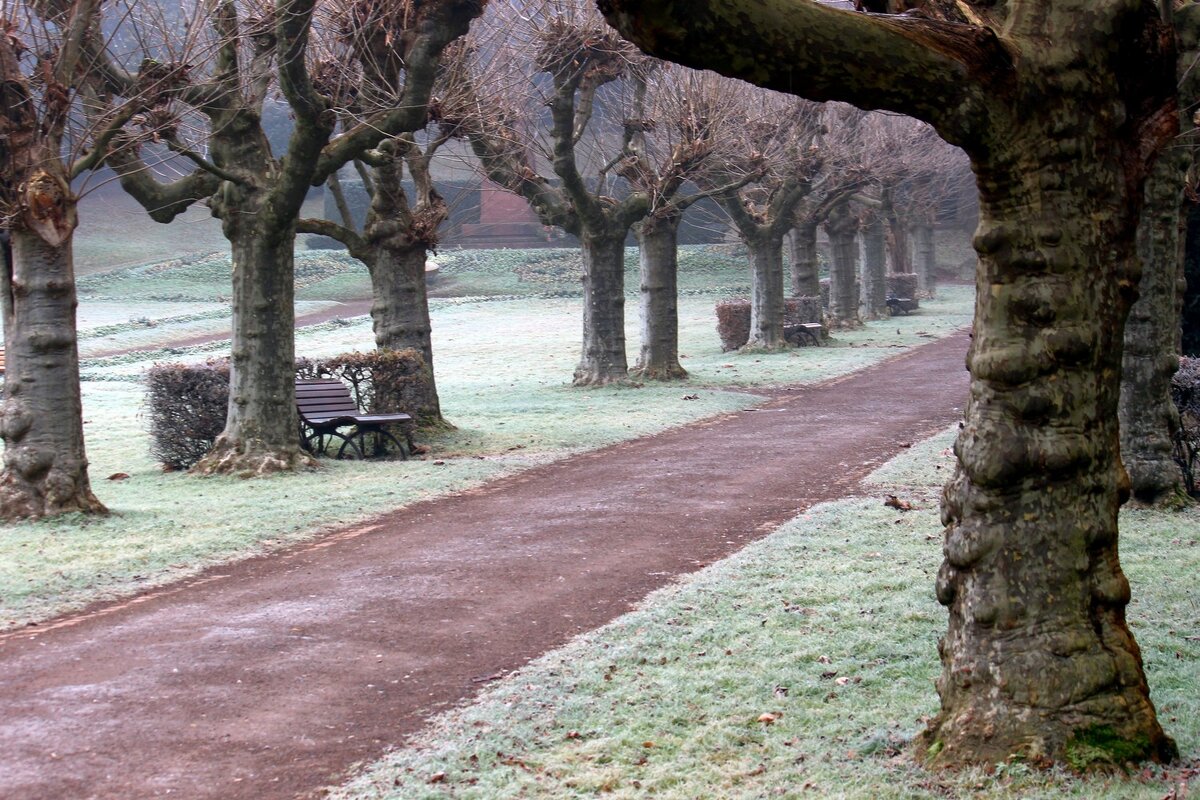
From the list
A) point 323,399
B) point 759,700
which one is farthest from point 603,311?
point 759,700

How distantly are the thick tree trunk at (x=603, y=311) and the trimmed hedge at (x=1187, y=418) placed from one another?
11041 mm

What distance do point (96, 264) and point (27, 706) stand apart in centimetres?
5192

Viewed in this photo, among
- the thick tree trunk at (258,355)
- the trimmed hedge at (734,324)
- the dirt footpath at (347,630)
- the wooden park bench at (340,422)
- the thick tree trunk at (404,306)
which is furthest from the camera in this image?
the trimmed hedge at (734,324)

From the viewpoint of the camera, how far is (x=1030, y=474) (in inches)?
176

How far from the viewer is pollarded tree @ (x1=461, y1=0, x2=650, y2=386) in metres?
17.2

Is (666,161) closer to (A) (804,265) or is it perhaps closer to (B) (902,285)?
(A) (804,265)

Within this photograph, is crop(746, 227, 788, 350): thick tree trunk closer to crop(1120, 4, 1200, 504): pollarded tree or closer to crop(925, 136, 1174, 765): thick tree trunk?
crop(1120, 4, 1200, 504): pollarded tree

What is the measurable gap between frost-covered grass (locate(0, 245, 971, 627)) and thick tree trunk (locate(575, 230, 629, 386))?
18.5 inches

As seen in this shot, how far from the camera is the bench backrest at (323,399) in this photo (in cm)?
1388

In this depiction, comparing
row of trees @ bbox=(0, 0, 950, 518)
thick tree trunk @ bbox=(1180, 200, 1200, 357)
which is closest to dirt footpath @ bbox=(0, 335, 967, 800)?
row of trees @ bbox=(0, 0, 950, 518)

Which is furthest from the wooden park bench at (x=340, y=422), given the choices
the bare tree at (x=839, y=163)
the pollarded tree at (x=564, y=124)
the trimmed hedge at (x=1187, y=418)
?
the bare tree at (x=839, y=163)

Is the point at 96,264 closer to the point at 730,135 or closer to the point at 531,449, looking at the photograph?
the point at 730,135

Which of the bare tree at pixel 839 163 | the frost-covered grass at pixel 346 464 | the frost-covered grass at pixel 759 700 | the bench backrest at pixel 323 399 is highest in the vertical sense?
the bare tree at pixel 839 163

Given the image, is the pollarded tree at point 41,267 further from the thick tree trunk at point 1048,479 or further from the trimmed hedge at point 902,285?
the trimmed hedge at point 902,285
